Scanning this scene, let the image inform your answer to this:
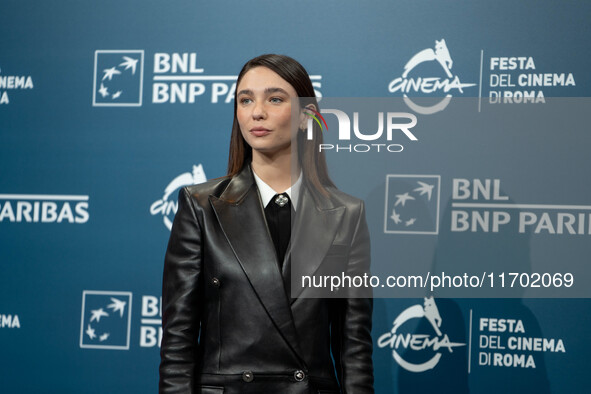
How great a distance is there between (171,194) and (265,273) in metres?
1.29

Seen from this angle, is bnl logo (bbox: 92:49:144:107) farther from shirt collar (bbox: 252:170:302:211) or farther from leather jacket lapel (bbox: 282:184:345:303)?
leather jacket lapel (bbox: 282:184:345:303)

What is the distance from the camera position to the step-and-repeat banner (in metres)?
2.45

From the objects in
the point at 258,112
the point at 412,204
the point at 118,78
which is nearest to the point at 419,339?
the point at 412,204

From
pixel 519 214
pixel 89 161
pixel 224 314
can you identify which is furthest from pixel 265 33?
pixel 224 314

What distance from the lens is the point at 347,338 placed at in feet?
6.22

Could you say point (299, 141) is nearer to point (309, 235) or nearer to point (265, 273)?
point (309, 235)

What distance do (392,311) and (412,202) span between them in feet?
2.42

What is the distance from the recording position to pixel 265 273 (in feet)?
5.99

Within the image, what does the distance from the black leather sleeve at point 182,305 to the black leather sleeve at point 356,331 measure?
42cm

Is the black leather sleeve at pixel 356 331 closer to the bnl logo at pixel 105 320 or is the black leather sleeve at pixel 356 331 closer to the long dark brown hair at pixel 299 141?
the long dark brown hair at pixel 299 141

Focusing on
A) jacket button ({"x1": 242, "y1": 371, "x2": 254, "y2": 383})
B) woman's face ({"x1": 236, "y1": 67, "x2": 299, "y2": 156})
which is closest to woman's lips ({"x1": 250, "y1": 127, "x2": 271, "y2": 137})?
woman's face ({"x1": 236, "y1": 67, "x2": 299, "y2": 156})

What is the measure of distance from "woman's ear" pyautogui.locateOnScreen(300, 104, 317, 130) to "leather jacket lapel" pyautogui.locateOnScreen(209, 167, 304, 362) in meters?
0.31

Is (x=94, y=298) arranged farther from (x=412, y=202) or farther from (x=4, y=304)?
(x=412, y=202)

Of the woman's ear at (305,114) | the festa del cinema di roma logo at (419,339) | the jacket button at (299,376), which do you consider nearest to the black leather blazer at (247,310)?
the jacket button at (299,376)
